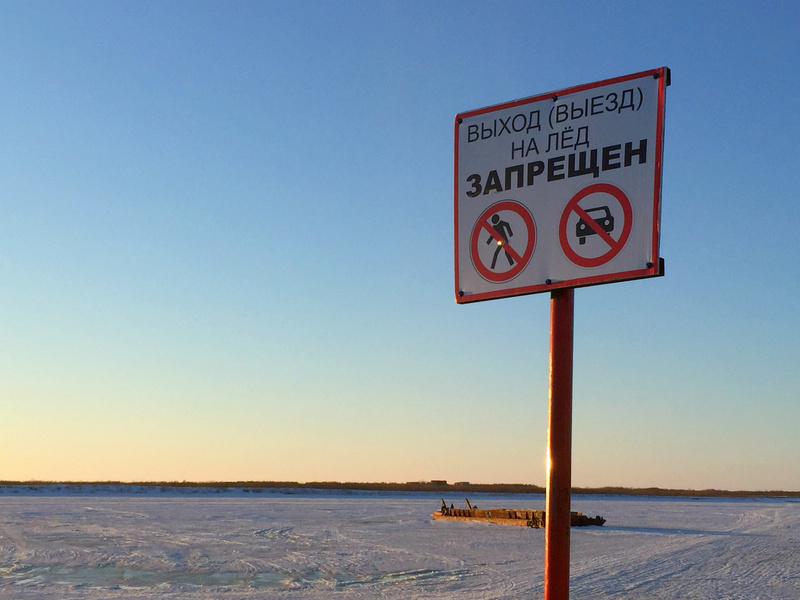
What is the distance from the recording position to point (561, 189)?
304cm

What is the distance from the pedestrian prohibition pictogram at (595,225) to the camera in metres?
2.89

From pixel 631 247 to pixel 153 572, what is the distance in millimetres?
14887

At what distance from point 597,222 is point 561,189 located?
194mm

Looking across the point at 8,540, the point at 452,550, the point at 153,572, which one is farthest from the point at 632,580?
the point at 8,540

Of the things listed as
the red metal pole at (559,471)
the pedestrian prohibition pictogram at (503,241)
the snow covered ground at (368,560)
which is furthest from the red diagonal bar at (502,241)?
the snow covered ground at (368,560)

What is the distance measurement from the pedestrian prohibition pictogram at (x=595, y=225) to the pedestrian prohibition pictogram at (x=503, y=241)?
5.7 inches

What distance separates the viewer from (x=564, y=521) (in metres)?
2.75

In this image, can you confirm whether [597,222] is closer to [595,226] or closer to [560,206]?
[595,226]

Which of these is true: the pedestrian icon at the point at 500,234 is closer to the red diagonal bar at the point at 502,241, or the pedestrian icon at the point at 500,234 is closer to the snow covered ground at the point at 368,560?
the red diagonal bar at the point at 502,241

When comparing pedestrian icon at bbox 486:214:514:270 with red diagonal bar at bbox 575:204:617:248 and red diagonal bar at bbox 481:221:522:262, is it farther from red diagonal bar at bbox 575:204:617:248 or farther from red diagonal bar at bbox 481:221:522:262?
red diagonal bar at bbox 575:204:617:248

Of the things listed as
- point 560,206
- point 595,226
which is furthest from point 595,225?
point 560,206

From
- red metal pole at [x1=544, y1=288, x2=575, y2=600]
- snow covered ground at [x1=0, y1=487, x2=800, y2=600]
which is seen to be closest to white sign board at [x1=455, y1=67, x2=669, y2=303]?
red metal pole at [x1=544, y1=288, x2=575, y2=600]

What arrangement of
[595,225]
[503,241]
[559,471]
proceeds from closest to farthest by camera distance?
[559,471], [595,225], [503,241]

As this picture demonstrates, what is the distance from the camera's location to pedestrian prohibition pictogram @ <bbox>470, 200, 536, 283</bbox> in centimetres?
308
